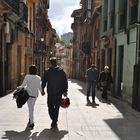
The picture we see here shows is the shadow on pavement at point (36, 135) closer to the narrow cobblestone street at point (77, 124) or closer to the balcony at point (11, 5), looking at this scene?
the narrow cobblestone street at point (77, 124)

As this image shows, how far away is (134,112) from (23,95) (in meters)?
5.04

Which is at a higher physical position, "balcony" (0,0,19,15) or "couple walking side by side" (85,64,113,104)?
"balcony" (0,0,19,15)

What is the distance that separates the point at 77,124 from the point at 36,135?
196 centimetres

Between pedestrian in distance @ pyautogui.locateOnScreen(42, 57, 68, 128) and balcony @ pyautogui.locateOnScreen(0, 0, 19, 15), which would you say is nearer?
pedestrian in distance @ pyautogui.locateOnScreen(42, 57, 68, 128)

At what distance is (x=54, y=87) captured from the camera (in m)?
11.7

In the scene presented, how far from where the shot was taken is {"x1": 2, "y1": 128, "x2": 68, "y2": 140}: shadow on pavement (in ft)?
32.7

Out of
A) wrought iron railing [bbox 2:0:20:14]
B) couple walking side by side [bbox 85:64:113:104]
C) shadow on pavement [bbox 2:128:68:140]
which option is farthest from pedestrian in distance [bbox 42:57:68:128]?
wrought iron railing [bbox 2:0:20:14]

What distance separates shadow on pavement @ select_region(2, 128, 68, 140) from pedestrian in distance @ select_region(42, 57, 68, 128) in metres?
0.75

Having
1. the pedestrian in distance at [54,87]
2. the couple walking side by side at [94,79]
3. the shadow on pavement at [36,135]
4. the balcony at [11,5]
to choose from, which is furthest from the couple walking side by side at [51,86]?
the balcony at [11,5]

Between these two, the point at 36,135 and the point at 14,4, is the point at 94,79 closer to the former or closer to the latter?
the point at 14,4

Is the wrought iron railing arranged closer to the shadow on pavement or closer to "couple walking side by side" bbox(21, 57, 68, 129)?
"couple walking side by side" bbox(21, 57, 68, 129)

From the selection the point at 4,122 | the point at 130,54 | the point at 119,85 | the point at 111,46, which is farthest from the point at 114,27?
the point at 4,122

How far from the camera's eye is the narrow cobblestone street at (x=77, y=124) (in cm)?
1023

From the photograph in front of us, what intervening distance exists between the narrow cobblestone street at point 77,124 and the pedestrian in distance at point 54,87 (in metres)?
0.37
